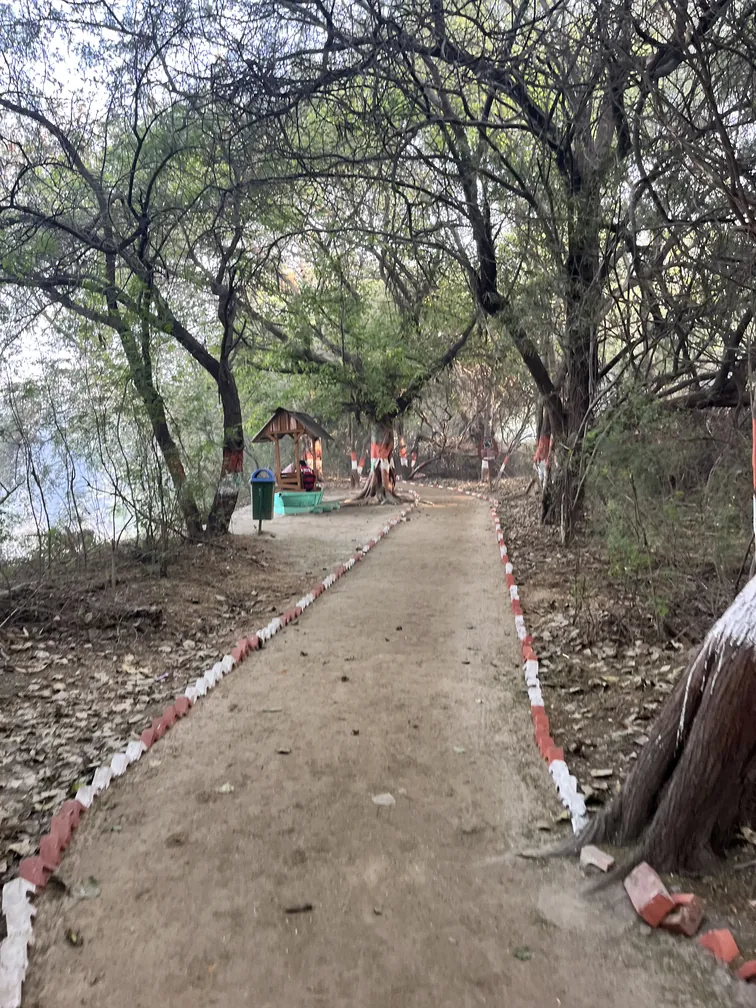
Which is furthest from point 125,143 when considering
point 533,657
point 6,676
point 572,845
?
point 572,845

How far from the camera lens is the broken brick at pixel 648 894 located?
97.2 inches

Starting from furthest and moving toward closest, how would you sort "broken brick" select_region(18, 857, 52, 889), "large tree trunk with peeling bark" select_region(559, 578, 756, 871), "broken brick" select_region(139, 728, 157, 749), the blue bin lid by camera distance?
the blue bin lid → "broken brick" select_region(139, 728, 157, 749) → "broken brick" select_region(18, 857, 52, 889) → "large tree trunk with peeling bark" select_region(559, 578, 756, 871)

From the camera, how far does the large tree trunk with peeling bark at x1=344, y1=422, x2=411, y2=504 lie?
19000mm

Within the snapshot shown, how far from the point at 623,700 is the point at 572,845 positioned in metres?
1.96

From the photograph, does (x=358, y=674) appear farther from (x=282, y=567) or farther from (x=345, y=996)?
(x=282, y=567)

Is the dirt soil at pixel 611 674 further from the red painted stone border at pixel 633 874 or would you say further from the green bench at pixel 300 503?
the green bench at pixel 300 503

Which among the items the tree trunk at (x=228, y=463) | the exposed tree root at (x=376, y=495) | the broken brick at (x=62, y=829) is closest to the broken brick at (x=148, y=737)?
the broken brick at (x=62, y=829)

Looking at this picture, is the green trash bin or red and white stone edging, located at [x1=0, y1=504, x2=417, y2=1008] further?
the green trash bin

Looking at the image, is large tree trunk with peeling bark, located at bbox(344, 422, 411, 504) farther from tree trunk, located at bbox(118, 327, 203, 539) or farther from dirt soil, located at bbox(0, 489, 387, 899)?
tree trunk, located at bbox(118, 327, 203, 539)

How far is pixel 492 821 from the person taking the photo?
11.2 feet

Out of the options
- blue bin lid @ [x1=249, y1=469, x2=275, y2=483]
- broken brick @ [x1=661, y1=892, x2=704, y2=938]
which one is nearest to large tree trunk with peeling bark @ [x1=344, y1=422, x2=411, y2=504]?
blue bin lid @ [x1=249, y1=469, x2=275, y2=483]

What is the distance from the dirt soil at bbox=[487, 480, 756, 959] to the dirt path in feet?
0.87

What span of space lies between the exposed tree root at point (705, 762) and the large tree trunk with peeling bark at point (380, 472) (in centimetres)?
1627

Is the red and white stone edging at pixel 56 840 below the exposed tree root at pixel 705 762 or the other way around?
below
